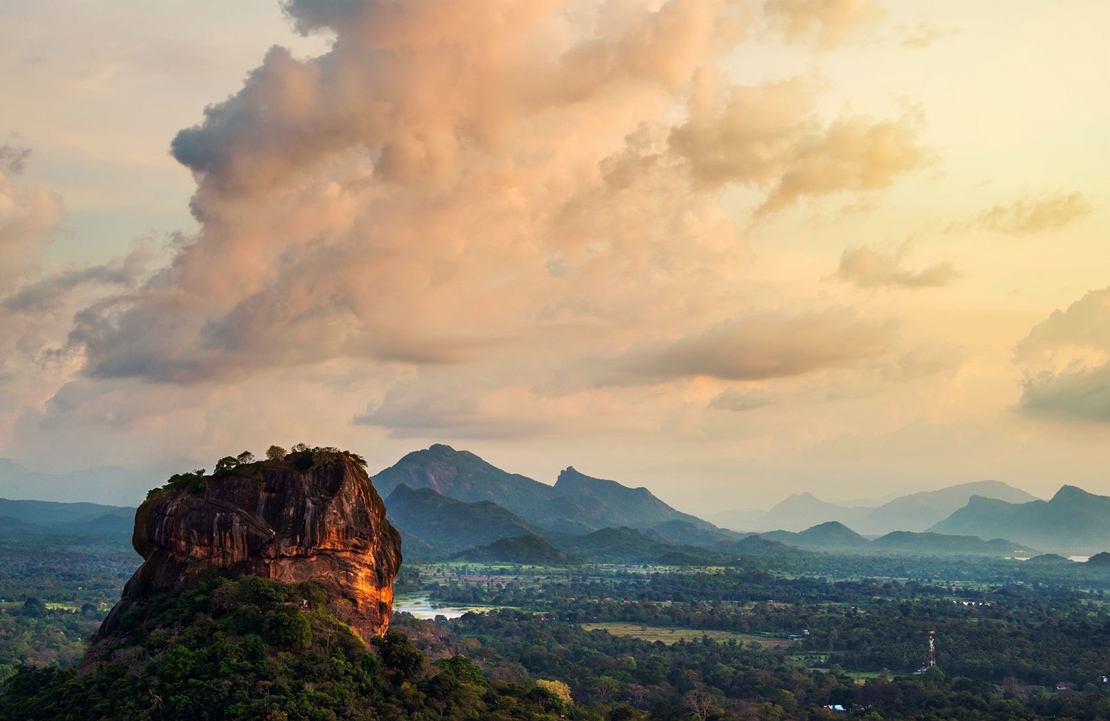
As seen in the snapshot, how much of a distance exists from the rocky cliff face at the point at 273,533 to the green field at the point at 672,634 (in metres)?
97.1

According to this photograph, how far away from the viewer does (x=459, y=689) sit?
5494 centimetres

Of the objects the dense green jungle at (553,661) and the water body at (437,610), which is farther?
the water body at (437,610)

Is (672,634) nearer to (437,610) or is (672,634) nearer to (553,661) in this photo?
(553,661)

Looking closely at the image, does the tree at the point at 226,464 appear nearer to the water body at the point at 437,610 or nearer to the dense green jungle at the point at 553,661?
the dense green jungle at the point at 553,661

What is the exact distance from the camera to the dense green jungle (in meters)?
47.4

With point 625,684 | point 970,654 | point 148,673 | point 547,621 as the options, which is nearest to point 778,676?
point 625,684

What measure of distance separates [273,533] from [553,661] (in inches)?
2653

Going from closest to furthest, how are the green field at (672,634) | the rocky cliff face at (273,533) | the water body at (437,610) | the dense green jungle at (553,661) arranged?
the dense green jungle at (553,661), the rocky cliff face at (273,533), the green field at (672,634), the water body at (437,610)

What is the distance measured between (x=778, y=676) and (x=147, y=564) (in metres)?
73.0

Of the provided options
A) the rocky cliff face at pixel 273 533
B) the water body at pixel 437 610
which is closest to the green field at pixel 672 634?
the water body at pixel 437 610

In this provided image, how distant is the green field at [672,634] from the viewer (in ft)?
493

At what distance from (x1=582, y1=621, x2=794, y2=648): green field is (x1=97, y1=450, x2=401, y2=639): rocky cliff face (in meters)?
97.1

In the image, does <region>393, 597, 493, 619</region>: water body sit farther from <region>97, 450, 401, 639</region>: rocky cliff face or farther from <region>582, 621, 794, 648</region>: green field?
<region>97, 450, 401, 639</region>: rocky cliff face

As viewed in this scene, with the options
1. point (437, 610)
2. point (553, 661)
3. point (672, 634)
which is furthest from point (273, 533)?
point (437, 610)
